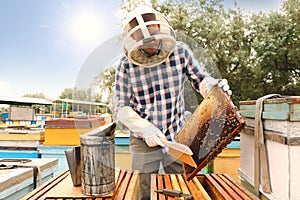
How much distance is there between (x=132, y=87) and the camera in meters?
1.24

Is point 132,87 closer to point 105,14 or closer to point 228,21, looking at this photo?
point 105,14

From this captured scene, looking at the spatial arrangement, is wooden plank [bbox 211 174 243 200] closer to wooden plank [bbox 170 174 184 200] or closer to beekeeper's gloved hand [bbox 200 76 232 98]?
wooden plank [bbox 170 174 184 200]

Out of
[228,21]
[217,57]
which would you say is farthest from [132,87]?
[228,21]

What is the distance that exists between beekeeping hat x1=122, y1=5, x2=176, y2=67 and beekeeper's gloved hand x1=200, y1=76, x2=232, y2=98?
0.18 metres

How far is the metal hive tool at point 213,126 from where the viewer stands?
923 millimetres

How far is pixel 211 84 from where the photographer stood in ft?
3.43

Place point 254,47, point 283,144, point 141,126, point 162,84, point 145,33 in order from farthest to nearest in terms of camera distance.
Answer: point 254,47 < point 162,84 < point 141,126 < point 145,33 < point 283,144

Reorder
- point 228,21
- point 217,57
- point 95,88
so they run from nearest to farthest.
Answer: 1. point 95,88
2. point 217,57
3. point 228,21

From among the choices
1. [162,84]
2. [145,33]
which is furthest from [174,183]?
[145,33]

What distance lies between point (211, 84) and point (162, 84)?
232 mm

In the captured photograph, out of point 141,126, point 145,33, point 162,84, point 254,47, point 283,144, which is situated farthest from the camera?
point 254,47

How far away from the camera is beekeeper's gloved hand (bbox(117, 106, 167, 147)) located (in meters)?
1.08

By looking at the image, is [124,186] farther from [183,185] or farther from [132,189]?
[183,185]

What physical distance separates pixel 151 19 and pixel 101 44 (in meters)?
0.18
